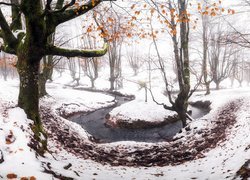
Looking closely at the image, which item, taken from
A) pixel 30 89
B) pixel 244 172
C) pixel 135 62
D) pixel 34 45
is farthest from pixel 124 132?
pixel 135 62

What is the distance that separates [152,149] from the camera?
9.48 metres

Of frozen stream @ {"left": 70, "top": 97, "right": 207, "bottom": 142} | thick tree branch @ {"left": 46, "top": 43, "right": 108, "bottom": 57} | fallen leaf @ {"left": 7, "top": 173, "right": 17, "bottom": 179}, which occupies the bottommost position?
frozen stream @ {"left": 70, "top": 97, "right": 207, "bottom": 142}

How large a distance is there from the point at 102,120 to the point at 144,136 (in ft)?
14.7

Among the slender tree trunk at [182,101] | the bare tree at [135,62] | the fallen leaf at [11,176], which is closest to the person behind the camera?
the fallen leaf at [11,176]

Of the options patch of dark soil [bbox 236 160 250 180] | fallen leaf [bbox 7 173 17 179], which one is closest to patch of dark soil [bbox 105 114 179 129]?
patch of dark soil [bbox 236 160 250 180]

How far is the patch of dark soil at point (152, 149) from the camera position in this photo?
7766 millimetres

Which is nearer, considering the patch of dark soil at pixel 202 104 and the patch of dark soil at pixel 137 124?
the patch of dark soil at pixel 137 124

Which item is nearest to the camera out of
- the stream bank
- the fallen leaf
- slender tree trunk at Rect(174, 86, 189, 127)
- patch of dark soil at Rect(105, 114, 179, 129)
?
the fallen leaf

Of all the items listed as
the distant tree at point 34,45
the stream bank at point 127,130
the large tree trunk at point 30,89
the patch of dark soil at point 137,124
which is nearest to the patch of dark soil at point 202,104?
the stream bank at point 127,130

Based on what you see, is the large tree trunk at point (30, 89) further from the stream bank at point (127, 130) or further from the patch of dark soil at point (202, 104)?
the patch of dark soil at point (202, 104)

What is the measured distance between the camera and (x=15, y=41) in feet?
22.4

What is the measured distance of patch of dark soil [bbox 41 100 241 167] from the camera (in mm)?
7766

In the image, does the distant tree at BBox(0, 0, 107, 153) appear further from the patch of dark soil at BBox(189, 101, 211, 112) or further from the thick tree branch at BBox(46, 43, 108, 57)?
the patch of dark soil at BBox(189, 101, 211, 112)

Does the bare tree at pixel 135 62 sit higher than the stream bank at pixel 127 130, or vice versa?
the bare tree at pixel 135 62
